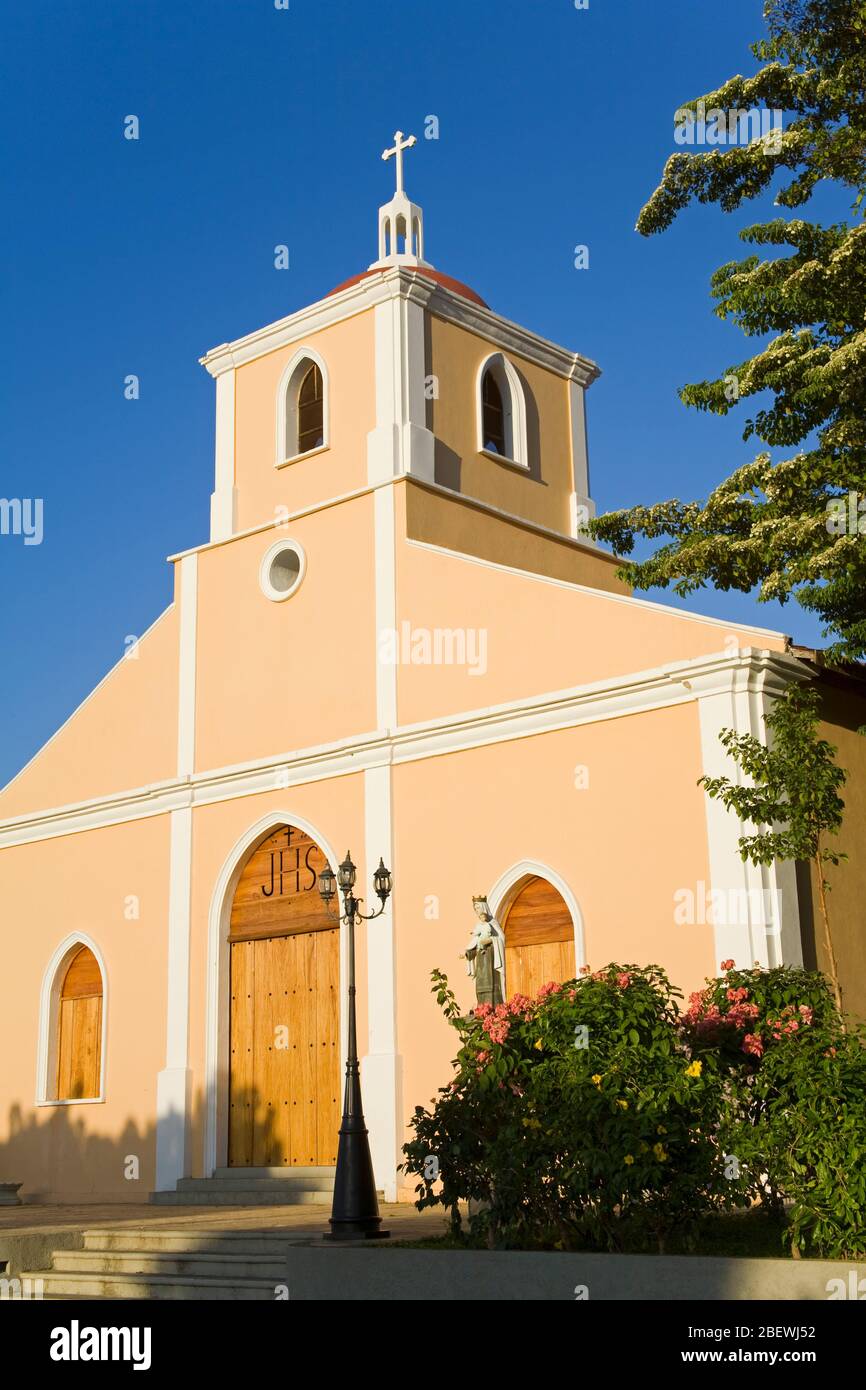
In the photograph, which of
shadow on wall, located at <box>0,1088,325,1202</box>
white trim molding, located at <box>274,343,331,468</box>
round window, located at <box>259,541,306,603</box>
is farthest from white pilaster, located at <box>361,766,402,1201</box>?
white trim molding, located at <box>274,343,331,468</box>

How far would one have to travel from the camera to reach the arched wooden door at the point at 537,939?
17031 mm

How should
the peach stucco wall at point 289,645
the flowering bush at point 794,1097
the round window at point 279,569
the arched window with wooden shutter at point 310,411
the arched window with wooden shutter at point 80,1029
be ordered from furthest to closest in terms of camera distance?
the arched window with wooden shutter at point 310,411, the arched window with wooden shutter at point 80,1029, the round window at point 279,569, the peach stucco wall at point 289,645, the flowering bush at point 794,1097

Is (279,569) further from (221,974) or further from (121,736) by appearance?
(221,974)

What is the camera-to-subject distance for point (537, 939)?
17234mm

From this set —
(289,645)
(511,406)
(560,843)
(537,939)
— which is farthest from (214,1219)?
(511,406)

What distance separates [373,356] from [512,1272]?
1434 cm

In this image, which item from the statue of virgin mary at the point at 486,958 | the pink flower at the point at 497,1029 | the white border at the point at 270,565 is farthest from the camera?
the white border at the point at 270,565

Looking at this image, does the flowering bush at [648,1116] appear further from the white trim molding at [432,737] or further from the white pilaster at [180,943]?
the white pilaster at [180,943]

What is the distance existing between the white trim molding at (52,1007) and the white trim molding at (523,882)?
24.1 feet

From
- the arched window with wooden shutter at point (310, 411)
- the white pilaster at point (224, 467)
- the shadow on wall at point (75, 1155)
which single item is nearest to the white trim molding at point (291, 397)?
the arched window with wooden shutter at point (310, 411)

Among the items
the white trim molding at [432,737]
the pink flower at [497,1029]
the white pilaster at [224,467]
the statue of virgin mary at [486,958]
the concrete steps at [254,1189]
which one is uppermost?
the white pilaster at [224,467]

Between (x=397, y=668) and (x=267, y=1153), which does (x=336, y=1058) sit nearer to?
(x=267, y=1153)

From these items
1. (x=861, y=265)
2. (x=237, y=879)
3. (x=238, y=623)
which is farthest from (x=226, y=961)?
(x=861, y=265)

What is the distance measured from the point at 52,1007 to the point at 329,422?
971 centimetres
